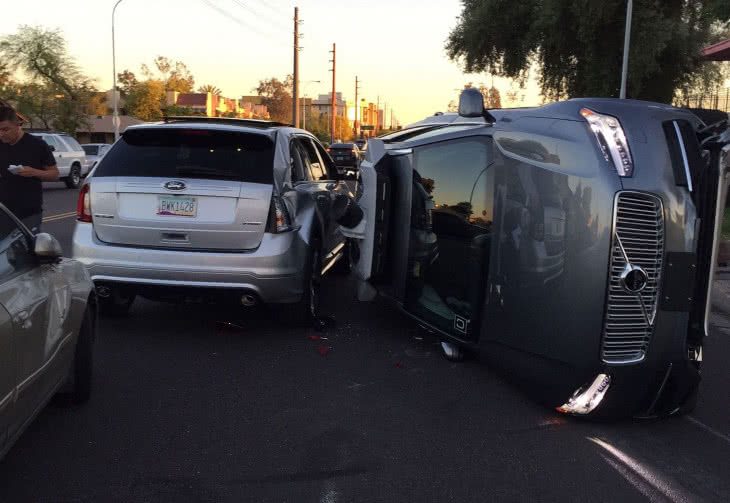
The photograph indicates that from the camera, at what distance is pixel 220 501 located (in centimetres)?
346

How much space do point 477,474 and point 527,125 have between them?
6.96ft

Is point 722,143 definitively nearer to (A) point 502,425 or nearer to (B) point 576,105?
(B) point 576,105

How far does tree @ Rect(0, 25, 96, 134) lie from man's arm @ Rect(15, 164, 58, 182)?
53.3 metres

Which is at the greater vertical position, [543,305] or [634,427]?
[543,305]

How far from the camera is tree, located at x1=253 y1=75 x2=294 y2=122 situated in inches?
3863

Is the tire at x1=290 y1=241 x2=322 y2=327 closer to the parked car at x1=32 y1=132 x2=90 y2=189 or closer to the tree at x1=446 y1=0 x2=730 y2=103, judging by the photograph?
the parked car at x1=32 y1=132 x2=90 y2=189

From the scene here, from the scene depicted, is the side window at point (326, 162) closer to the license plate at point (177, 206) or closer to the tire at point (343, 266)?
the tire at point (343, 266)

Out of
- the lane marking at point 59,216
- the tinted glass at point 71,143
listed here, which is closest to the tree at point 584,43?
the tinted glass at point 71,143

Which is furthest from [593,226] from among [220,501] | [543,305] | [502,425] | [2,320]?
[2,320]

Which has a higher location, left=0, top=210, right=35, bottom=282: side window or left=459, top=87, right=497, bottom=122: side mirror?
left=459, top=87, right=497, bottom=122: side mirror

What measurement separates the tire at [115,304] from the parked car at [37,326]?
1.85 metres

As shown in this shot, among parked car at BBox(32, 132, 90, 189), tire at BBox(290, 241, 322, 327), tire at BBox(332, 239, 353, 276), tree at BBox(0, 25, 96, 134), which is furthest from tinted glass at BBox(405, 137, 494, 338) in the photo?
tree at BBox(0, 25, 96, 134)

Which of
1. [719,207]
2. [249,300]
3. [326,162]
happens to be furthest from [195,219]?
[719,207]

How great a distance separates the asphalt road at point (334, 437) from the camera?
3.62m
